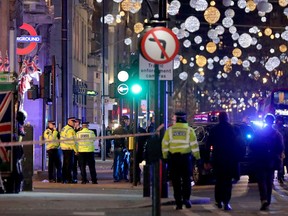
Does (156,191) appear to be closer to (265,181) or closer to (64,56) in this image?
(265,181)

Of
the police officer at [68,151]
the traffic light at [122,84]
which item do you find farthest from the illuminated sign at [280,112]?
the traffic light at [122,84]

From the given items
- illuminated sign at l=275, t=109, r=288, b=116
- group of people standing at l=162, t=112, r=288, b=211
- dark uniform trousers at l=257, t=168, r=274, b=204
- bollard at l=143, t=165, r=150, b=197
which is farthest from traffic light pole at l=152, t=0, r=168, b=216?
illuminated sign at l=275, t=109, r=288, b=116

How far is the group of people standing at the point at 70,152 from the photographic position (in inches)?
1066

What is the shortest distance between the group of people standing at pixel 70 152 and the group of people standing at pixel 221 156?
879 centimetres

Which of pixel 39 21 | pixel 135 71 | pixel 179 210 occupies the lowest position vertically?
pixel 179 210

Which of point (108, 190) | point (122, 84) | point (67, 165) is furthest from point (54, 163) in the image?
point (108, 190)

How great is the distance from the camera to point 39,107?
122ft

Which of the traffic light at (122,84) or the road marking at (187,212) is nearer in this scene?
the road marking at (187,212)

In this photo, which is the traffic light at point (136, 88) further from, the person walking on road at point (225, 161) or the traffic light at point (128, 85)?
the person walking on road at point (225, 161)

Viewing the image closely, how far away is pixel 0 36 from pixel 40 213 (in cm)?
1544

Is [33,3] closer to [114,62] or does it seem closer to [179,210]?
[179,210]

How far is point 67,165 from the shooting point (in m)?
27.6

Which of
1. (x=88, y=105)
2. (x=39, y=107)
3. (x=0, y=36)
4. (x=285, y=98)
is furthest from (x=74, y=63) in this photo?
(x=0, y=36)

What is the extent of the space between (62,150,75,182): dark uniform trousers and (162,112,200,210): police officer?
10.4m
